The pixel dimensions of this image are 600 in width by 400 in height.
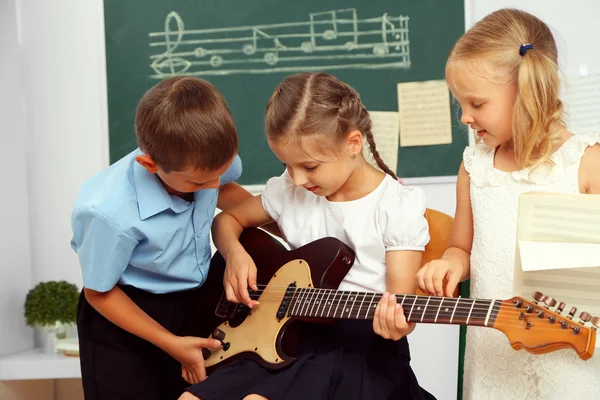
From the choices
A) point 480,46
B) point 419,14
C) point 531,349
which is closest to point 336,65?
point 419,14

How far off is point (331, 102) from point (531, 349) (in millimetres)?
682

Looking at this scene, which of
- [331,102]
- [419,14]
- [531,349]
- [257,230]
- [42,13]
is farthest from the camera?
[42,13]

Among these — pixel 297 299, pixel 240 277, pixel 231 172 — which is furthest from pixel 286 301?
pixel 231 172

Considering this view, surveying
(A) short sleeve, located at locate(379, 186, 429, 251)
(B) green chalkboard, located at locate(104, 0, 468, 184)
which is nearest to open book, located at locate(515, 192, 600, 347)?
(A) short sleeve, located at locate(379, 186, 429, 251)

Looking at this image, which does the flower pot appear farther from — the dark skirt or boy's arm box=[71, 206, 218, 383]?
the dark skirt

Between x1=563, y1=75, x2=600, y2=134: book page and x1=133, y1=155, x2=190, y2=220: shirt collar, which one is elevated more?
x1=563, y1=75, x2=600, y2=134: book page

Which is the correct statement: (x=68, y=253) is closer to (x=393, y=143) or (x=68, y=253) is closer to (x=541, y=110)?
(x=393, y=143)

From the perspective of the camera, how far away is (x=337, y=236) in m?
1.56

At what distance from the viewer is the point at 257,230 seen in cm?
169

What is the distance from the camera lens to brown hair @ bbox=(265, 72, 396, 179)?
1475mm

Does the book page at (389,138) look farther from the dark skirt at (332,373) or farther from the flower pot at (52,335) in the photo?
the flower pot at (52,335)

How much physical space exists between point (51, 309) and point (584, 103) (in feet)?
6.93

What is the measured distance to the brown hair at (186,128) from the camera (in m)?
1.41

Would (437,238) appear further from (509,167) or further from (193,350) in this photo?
(193,350)
